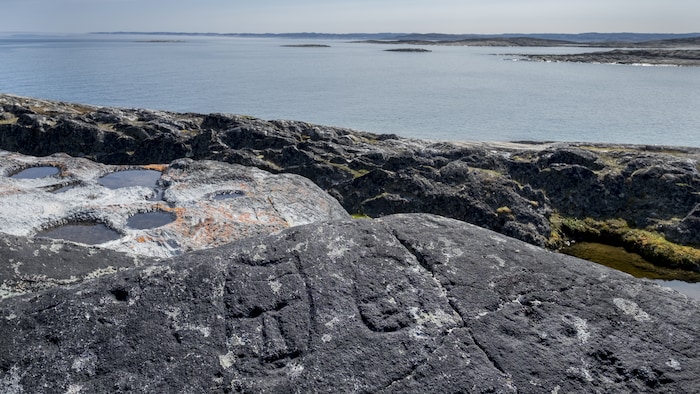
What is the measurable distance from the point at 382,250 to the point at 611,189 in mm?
29857

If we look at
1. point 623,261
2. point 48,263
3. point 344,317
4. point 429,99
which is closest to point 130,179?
point 48,263

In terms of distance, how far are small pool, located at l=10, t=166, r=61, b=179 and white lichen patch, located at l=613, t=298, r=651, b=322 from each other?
1902 centimetres

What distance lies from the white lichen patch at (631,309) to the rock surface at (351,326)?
2 centimetres

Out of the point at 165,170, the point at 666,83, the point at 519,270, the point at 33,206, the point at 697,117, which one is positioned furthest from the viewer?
the point at 666,83

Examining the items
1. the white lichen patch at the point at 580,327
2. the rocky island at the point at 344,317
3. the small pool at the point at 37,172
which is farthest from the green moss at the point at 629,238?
the small pool at the point at 37,172

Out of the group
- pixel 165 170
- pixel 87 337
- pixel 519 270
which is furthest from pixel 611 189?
pixel 87 337

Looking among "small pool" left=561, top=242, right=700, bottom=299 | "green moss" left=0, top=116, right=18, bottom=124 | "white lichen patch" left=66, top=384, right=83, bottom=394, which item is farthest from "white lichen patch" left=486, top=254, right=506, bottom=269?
"green moss" left=0, top=116, right=18, bottom=124

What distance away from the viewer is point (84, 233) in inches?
535

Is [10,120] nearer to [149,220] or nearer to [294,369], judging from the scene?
[149,220]

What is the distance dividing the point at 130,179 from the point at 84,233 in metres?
5.42

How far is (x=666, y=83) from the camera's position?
112625 mm

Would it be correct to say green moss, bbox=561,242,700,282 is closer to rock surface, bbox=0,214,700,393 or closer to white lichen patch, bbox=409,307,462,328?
rock surface, bbox=0,214,700,393

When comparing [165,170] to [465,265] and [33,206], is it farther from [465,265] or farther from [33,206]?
[465,265]

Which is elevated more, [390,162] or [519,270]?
[519,270]
